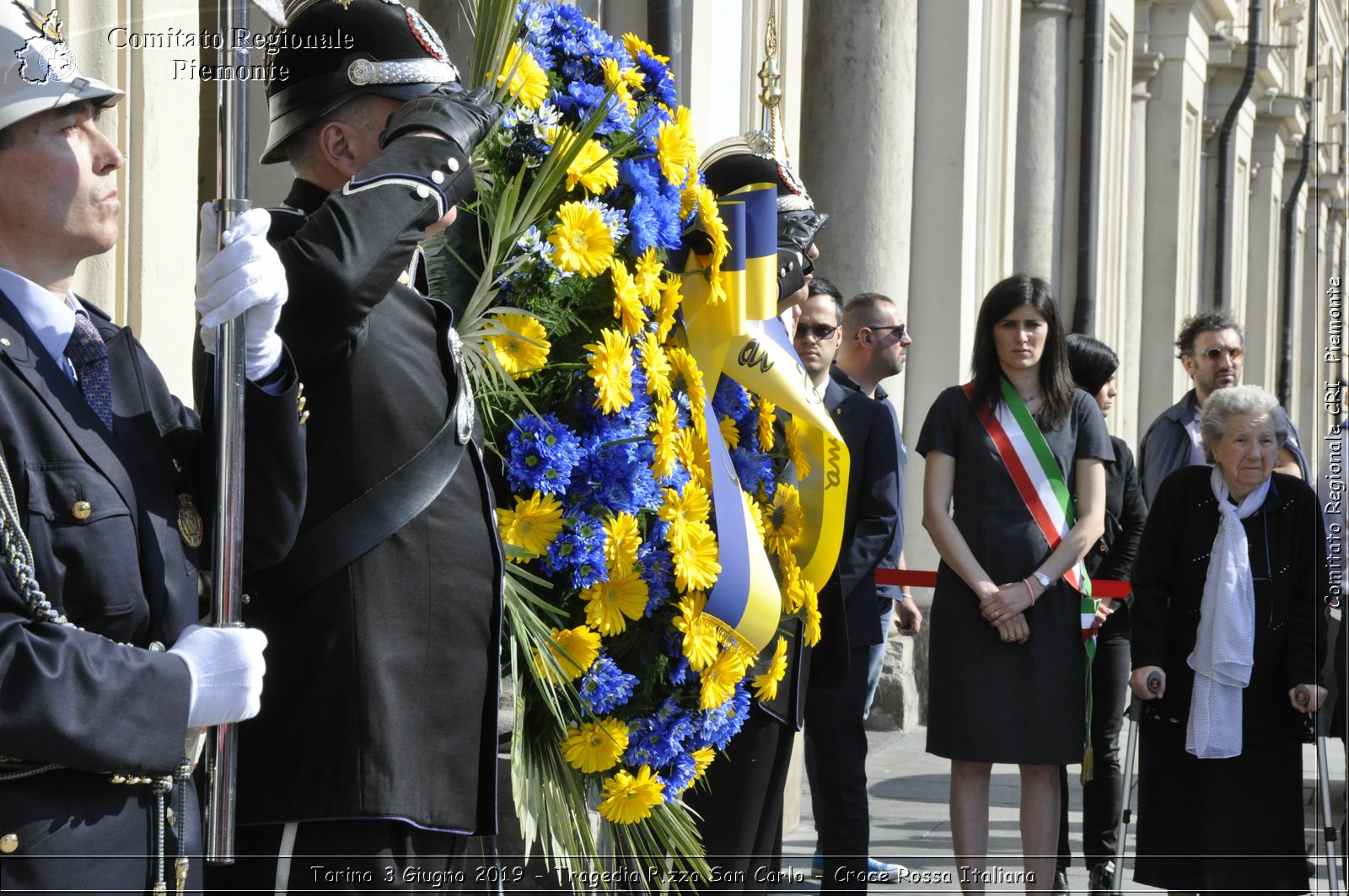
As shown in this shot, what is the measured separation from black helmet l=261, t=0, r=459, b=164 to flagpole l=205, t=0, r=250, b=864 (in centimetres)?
50

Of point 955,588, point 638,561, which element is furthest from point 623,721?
point 955,588

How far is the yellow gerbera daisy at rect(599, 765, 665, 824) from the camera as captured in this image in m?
2.98

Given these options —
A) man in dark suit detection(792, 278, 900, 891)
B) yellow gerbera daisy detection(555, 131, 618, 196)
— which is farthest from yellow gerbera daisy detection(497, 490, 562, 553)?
man in dark suit detection(792, 278, 900, 891)

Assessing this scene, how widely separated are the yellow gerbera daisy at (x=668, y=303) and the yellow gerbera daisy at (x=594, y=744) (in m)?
0.76

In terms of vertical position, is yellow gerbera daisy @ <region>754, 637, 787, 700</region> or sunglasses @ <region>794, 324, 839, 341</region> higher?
sunglasses @ <region>794, 324, 839, 341</region>

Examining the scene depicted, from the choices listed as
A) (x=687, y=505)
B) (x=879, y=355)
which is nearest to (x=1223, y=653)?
(x=879, y=355)

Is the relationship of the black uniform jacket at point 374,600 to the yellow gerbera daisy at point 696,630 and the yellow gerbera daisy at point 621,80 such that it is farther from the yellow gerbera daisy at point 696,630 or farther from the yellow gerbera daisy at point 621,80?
the yellow gerbera daisy at point 621,80

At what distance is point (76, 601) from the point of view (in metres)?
1.88

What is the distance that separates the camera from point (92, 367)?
6.61 feet

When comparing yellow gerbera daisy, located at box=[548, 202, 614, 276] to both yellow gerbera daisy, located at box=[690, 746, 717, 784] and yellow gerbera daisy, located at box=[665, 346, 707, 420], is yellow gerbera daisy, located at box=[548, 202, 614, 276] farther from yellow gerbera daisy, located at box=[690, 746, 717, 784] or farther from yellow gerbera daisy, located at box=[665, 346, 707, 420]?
yellow gerbera daisy, located at box=[690, 746, 717, 784]

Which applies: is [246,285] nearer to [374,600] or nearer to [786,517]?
[374,600]

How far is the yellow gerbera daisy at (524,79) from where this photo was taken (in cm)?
300

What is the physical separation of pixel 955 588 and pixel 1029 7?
27.3 ft

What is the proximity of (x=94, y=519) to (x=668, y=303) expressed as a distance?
1533mm
